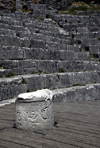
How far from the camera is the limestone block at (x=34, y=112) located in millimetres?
3580

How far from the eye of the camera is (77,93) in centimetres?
835

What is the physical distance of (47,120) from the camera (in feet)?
12.0

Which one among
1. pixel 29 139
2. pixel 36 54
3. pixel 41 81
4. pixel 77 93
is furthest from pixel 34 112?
pixel 36 54

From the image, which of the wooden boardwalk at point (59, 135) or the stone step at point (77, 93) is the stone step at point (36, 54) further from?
the wooden boardwalk at point (59, 135)

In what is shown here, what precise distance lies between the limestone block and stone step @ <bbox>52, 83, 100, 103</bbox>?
345cm

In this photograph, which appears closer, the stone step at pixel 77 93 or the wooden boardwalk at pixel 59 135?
the wooden boardwalk at pixel 59 135

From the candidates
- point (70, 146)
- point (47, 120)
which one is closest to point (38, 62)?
point (47, 120)

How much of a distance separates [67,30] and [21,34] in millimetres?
5999

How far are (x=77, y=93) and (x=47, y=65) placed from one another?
1.77 metres

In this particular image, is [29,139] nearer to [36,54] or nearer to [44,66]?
[44,66]

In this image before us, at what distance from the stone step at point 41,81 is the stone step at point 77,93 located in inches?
16.3

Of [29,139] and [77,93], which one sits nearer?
[29,139]

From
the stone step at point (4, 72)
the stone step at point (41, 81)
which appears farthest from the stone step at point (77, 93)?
the stone step at point (4, 72)

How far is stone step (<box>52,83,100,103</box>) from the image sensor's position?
7404 millimetres
